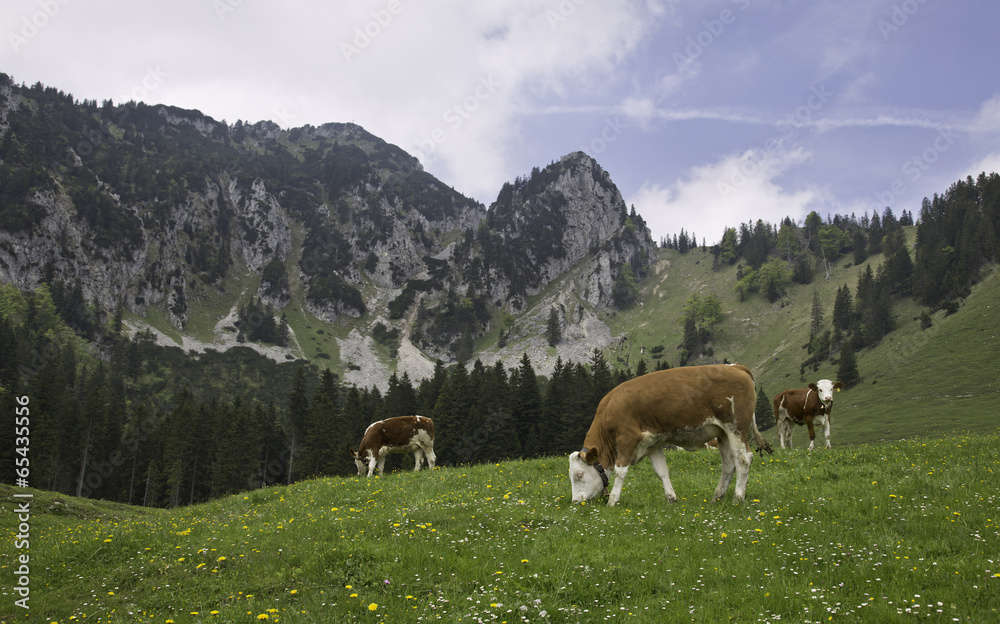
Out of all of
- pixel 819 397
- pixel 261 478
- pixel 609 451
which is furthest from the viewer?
pixel 261 478

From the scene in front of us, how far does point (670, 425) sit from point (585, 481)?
2.60m

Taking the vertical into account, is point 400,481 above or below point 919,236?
below

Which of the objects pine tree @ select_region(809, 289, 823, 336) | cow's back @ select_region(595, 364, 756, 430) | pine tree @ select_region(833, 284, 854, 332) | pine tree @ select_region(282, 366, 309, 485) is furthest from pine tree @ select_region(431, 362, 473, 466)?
pine tree @ select_region(809, 289, 823, 336)

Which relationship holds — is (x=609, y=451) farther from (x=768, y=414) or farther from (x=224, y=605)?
(x=768, y=414)

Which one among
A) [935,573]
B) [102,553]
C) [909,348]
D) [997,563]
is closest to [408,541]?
[102,553]

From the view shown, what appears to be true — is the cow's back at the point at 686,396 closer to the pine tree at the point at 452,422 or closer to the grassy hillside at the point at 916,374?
the pine tree at the point at 452,422

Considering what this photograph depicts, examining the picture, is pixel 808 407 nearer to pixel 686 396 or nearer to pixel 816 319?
pixel 686 396

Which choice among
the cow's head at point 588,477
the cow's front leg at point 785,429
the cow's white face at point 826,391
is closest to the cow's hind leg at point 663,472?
the cow's head at point 588,477

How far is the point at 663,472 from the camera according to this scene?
12.0 m

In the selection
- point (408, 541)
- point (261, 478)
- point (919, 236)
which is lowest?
point (261, 478)

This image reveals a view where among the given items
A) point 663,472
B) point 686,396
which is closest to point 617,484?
point 663,472

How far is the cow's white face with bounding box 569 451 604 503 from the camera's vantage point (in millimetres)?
12519

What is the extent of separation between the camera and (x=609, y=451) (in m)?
12.7

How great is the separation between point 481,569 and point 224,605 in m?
3.82
